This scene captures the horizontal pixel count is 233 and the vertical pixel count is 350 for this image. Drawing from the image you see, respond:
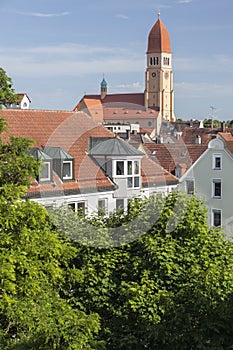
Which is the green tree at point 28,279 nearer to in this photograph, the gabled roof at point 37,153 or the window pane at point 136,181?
the gabled roof at point 37,153

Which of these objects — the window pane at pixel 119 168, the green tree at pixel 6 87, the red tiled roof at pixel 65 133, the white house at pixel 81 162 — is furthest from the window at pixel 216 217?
the green tree at pixel 6 87

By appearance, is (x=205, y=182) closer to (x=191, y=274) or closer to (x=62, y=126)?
(x=62, y=126)

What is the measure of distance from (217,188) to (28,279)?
29865 mm

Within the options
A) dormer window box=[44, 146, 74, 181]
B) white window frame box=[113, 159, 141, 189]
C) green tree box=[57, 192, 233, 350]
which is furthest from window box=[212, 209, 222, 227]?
green tree box=[57, 192, 233, 350]

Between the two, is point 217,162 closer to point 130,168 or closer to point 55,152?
point 130,168

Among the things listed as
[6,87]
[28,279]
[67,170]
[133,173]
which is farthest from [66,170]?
[28,279]

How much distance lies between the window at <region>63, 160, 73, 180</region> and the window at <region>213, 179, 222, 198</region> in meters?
15.6

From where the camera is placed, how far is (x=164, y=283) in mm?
15766

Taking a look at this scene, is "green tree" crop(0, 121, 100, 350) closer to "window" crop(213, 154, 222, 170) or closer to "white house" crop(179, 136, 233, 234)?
"white house" crop(179, 136, 233, 234)

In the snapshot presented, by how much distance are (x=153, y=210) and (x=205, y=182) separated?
80.1 ft

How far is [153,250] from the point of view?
15969 millimetres

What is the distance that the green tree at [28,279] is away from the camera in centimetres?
1206

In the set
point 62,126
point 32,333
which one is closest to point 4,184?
point 32,333

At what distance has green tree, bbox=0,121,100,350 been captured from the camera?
12062 mm
